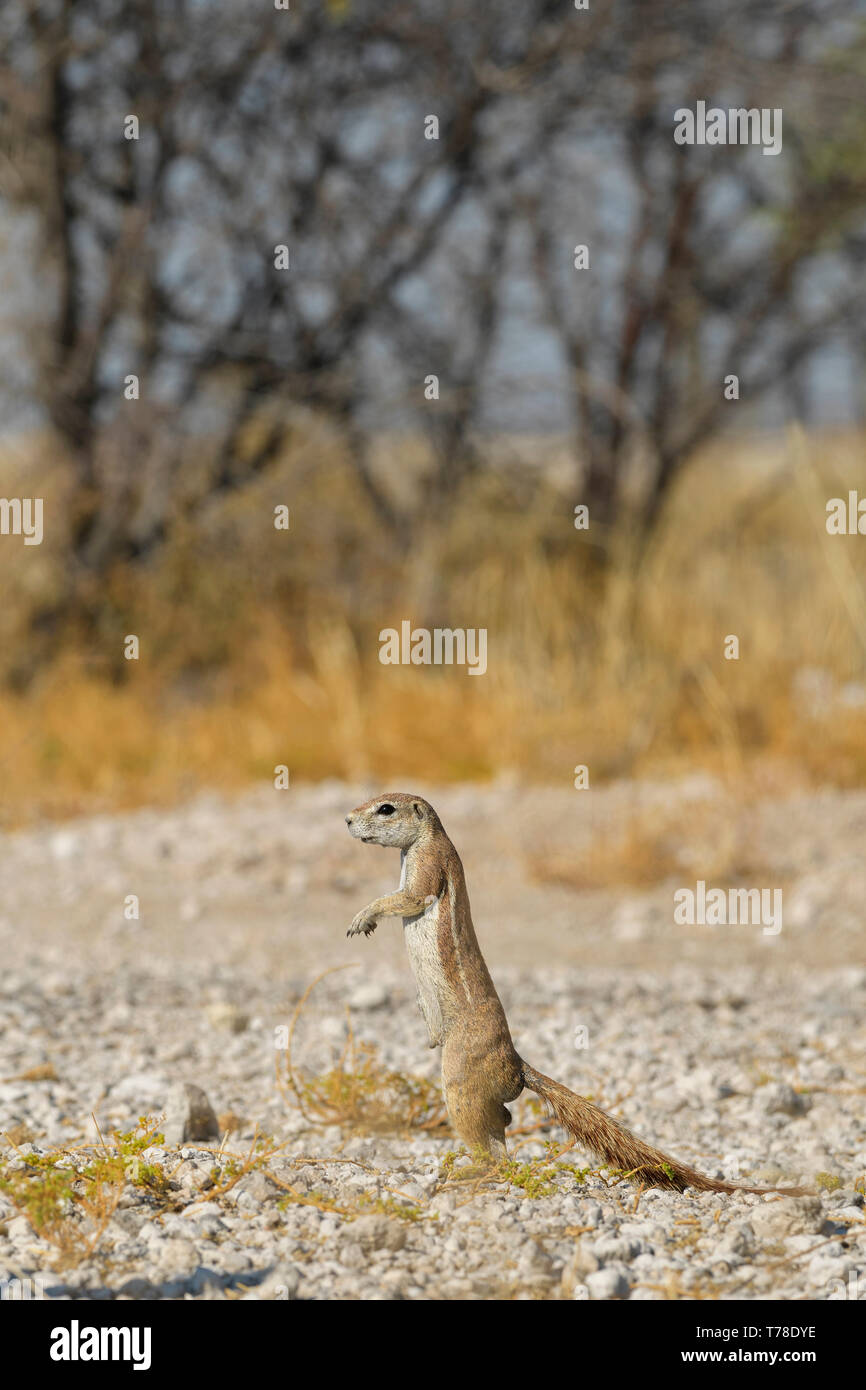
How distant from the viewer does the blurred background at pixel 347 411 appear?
7.73m

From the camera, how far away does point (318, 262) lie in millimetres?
8812

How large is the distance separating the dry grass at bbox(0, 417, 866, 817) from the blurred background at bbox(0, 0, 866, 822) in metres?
0.02

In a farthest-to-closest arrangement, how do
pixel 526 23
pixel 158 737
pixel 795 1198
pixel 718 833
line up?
pixel 526 23 → pixel 158 737 → pixel 718 833 → pixel 795 1198

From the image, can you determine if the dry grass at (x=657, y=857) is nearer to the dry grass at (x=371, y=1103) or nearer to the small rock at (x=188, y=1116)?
the dry grass at (x=371, y=1103)

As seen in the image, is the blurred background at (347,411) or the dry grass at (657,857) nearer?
the dry grass at (657,857)

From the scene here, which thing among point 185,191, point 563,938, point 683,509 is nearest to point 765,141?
point 683,509

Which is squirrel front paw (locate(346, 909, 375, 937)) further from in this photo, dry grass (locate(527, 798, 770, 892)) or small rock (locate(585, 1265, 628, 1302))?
dry grass (locate(527, 798, 770, 892))

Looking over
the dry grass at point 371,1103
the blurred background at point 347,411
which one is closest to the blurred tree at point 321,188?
the blurred background at point 347,411

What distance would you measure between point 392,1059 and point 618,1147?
1.01 meters

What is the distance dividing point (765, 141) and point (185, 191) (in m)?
3.37

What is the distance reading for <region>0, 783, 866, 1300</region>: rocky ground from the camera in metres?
2.15

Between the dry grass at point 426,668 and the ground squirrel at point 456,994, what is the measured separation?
3.95 metres

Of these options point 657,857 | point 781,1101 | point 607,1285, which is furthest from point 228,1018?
point 657,857

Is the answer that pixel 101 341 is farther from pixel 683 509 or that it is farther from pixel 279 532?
pixel 683 509
